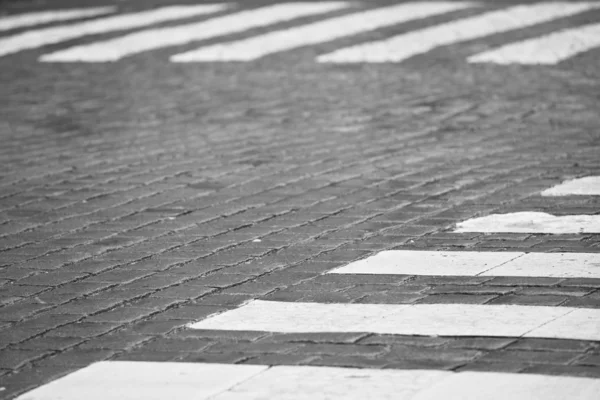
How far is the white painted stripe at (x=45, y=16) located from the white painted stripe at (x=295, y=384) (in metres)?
12.5

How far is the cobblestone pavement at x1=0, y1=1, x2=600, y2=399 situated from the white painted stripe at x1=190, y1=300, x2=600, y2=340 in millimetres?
81

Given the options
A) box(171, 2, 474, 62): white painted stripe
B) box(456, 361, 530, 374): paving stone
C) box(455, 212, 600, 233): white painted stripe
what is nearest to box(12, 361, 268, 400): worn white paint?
box(456, 361, 530, 374): paving stone

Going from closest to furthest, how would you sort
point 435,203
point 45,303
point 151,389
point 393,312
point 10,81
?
point 151,389 → point 393,312 → point 45,303 → point 435,203 → point 10,81

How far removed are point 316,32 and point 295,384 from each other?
10.2m

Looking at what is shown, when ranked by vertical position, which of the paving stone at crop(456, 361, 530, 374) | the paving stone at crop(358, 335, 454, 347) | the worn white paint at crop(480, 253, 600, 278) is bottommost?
the worn white paint at crop(480, 253, 600, 278)

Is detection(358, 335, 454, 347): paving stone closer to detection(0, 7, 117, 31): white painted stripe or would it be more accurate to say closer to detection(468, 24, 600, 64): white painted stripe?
detection(468, 24, 600, 64): white painted stripe

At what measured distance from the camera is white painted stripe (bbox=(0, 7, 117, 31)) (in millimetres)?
16688

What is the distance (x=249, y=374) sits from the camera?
181 inches

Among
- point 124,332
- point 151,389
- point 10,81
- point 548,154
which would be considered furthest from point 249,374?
point 10,81

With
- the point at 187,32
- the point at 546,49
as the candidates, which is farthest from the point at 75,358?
the point at 187,32

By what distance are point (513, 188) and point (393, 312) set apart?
8.09 ft

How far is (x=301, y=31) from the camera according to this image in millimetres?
14531

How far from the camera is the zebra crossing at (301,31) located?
42.2ft

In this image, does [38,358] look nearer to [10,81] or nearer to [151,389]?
[151,389]
